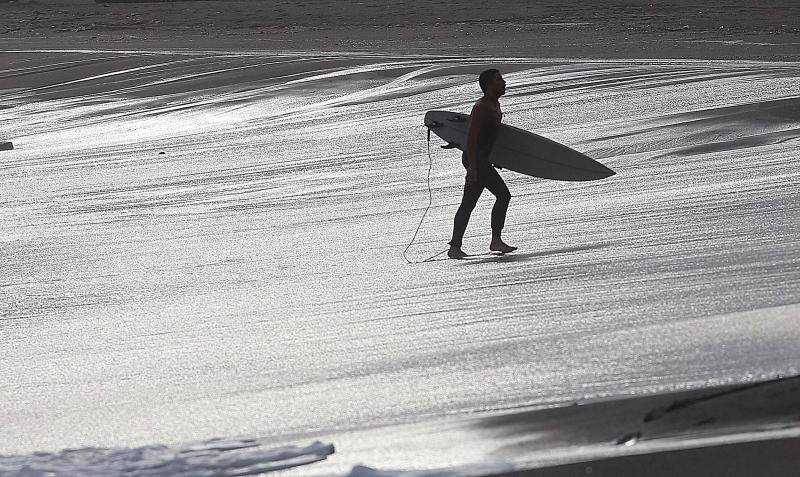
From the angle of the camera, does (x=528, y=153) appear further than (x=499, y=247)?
Yes

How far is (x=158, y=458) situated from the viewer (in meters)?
6.44

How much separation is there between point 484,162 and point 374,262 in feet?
4.09

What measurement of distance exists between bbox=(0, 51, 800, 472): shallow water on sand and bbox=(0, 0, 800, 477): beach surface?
0.13 feet

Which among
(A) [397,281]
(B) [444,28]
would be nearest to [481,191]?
(A) [397,281]

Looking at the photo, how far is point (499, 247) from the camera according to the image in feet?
37.9

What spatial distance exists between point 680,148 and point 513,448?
37.7ft

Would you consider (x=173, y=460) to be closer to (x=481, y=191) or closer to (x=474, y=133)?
(x=474, y=133)

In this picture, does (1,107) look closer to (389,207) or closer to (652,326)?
(389,207)

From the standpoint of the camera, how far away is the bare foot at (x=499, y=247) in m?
11.6

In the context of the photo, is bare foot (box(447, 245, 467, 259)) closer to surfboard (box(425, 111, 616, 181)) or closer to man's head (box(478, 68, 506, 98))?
surfboard (box(425, 111, 616, 181))

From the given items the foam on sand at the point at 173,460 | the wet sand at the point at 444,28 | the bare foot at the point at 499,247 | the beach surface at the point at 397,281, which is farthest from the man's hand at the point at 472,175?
the wet sand at the point at 444,28

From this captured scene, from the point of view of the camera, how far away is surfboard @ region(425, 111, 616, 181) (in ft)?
41.5

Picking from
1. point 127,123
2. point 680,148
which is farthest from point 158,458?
point 127,123

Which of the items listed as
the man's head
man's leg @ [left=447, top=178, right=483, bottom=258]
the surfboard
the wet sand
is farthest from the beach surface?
the wet sand
